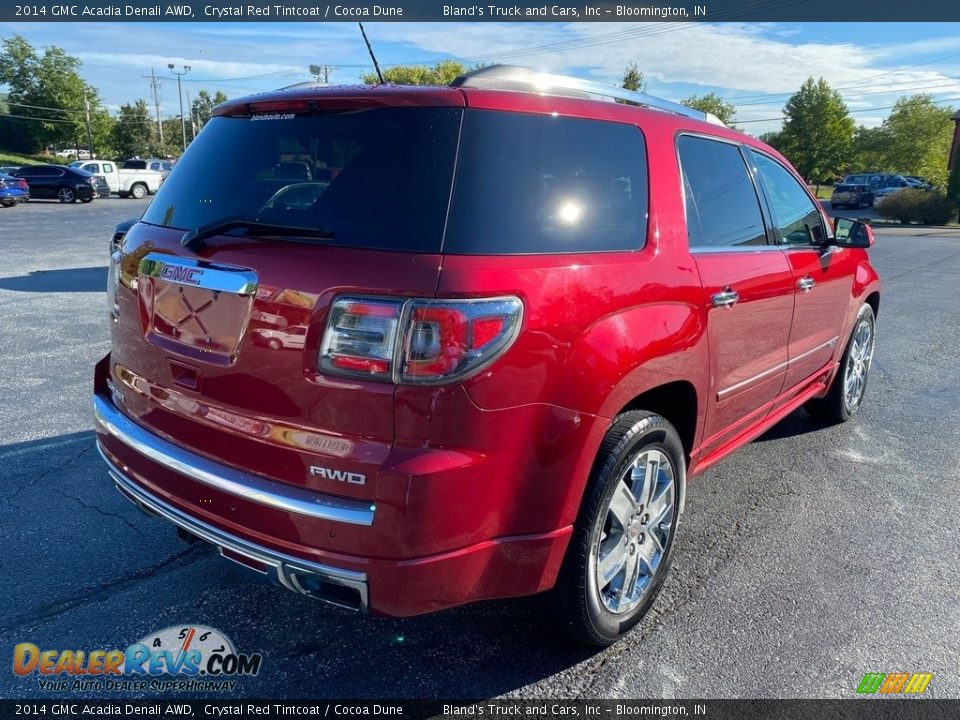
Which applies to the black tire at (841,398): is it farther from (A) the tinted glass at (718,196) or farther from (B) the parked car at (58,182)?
(B) the parked car at (58,182)

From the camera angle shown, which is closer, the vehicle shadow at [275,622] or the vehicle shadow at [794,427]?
the vehicle shadow at [275,622]

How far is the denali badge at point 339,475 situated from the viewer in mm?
2008

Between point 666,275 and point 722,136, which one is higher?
point 722,136

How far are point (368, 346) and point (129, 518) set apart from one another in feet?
7.16

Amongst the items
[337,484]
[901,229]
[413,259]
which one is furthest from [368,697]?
[901,229]

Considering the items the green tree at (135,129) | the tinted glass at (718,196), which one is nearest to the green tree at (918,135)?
the tinted glass at (718,196)

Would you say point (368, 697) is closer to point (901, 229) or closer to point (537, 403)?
point (537, 403)

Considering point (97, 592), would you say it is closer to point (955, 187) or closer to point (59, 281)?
point (59, 281)

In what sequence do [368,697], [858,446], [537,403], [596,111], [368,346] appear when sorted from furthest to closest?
[858,446] → [596,111] → [368,697] → [537,403] → [368,346]

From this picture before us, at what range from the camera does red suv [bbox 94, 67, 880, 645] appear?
6.59 feet

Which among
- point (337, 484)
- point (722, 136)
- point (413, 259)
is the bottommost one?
point (337, 484)

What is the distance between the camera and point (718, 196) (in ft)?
10.8

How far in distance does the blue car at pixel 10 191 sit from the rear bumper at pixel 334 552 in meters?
32.1

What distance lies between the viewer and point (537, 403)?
2139 millimetres
